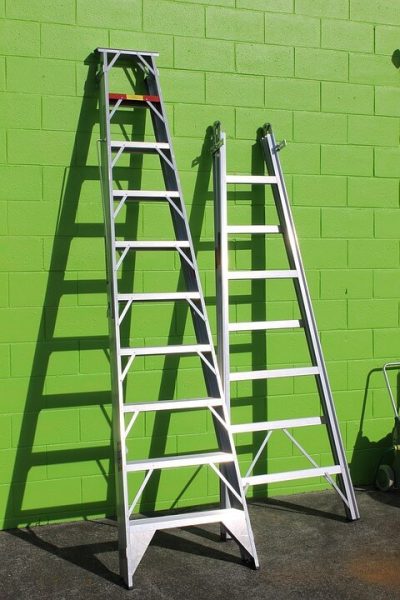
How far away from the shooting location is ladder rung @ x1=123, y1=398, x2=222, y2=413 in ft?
12.6

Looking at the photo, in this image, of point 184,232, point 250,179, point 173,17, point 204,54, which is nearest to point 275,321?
point 184,232

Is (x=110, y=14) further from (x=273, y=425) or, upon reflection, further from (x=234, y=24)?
(x=273, y=425)

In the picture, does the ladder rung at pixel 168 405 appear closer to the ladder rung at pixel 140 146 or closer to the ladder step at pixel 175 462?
the ladder step at pixel 175 462

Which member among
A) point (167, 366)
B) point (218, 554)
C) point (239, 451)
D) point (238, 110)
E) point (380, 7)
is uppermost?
point (380, 7)

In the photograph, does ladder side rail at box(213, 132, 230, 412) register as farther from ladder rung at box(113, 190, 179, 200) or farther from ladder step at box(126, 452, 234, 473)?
ladder step at box(126, 452, 234, 473)

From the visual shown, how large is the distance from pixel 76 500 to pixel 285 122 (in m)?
2.97

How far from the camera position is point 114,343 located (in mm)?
3924

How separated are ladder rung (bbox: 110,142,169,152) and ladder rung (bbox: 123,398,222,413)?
1.59 m

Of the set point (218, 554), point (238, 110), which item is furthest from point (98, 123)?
point (218, 554)

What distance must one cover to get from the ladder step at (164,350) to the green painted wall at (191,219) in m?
0.69

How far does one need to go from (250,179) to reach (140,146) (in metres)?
0.80

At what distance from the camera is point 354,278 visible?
201 inches

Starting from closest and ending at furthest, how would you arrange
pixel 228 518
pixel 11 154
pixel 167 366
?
pixel 228 518
pixel 11 154
pixel 167 366

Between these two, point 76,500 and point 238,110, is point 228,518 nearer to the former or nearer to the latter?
point 76,500
